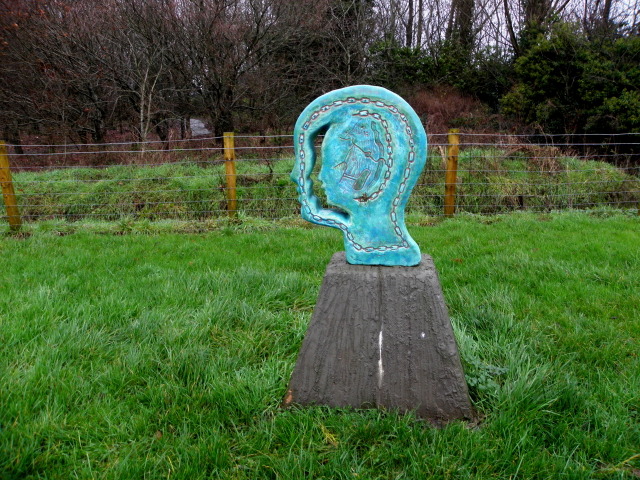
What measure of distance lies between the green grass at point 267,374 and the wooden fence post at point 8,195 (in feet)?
7.55

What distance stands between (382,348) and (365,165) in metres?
0.98

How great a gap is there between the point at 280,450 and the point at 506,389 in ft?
4.01

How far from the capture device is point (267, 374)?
8.63 ft

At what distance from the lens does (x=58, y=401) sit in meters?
2.35

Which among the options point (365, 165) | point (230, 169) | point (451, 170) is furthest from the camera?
point (451, 170)

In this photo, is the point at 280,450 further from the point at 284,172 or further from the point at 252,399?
the point at 284,172

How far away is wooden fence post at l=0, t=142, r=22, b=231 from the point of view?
257 inches

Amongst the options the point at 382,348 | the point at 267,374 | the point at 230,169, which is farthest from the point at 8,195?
the point at 382,348

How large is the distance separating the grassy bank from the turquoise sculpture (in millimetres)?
5033

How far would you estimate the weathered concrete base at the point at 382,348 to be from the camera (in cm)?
237

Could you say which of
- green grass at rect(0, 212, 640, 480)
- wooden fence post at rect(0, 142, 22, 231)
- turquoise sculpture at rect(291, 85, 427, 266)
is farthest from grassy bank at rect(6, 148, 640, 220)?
turquoise sculpture at rect(291, 85, 427, 266)

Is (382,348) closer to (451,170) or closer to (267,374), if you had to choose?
(267,374)

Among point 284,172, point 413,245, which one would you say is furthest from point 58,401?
point 284,172

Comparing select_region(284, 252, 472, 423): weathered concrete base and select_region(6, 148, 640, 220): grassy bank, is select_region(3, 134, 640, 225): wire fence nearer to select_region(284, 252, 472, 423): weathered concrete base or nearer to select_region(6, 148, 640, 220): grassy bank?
select_region(6, 148, 640, 220): grassy bank
